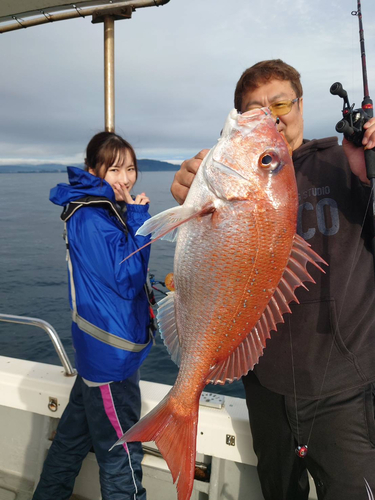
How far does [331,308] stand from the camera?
1895mm

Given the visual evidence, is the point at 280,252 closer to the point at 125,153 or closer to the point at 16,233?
the point at 125,153

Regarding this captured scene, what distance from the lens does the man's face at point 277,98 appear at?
2129 mm

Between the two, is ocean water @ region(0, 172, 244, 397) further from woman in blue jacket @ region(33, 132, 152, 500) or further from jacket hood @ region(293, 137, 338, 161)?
jacket hood @ region(293, 137, 338, 161)

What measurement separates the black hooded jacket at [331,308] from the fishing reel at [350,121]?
0.33m

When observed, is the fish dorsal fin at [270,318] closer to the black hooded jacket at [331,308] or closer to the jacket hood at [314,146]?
the black hooded jacket at [331,308]

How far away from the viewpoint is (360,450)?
71.1 inches

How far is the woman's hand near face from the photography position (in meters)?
2.94

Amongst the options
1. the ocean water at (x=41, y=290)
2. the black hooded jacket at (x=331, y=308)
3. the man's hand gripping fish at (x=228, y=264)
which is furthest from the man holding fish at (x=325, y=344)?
the ocean water at (x=41, y=290)

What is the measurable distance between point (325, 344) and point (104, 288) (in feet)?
5.02

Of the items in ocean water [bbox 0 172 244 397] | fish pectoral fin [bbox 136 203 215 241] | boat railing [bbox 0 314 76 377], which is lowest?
ocean water [bbox 0 172 244 397]

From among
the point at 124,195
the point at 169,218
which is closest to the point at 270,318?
the point at 169,218

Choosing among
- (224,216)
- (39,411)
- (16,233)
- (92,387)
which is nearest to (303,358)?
(224,216)

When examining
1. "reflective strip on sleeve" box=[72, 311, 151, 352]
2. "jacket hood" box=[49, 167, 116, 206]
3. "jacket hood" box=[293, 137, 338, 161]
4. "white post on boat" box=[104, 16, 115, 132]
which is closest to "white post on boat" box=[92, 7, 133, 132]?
"white post on boat" box=[104, 16, 115, 132]

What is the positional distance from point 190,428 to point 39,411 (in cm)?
212
